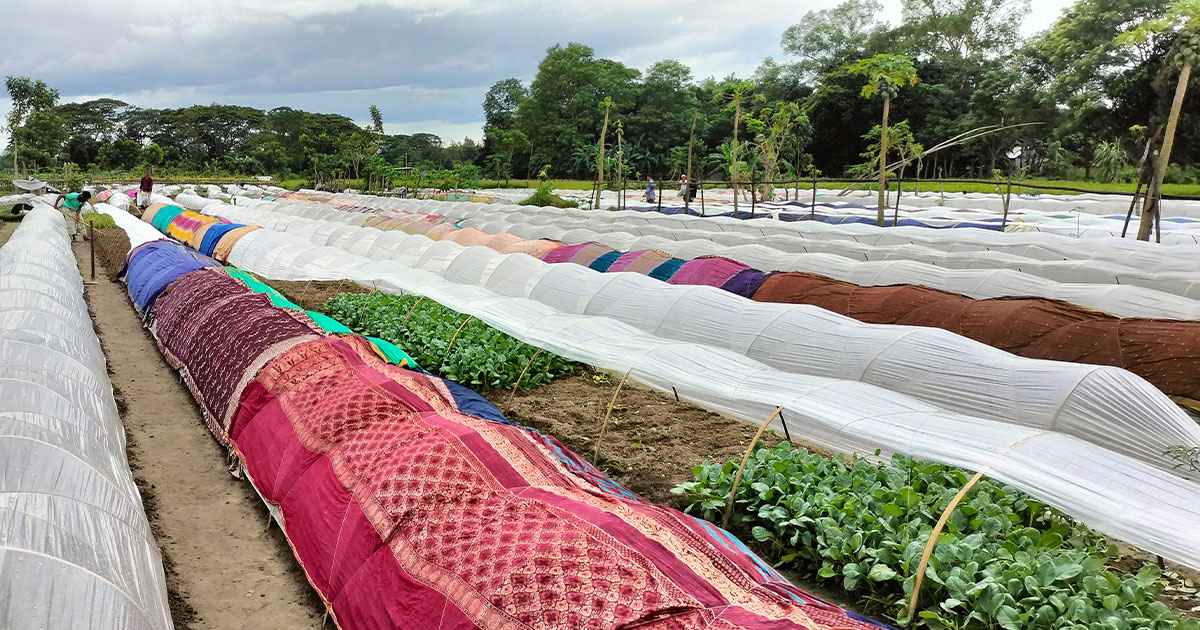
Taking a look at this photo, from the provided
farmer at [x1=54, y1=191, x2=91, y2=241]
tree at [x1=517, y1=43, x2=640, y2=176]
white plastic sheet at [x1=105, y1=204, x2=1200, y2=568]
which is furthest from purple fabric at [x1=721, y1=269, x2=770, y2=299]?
tree at [x1=517, y1=43, x2=640, y2=176]

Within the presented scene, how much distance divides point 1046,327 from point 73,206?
46.4 meters

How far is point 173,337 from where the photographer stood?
37.7 feet

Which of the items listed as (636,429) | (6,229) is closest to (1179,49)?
(636,429)

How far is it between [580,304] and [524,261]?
103 inches

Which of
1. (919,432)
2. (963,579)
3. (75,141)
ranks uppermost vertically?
(75,141)

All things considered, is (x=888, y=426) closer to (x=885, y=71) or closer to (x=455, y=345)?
(x=455, y=345)

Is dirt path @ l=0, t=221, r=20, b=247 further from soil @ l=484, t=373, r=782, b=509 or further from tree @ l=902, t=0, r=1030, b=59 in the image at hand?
tree @ l=902, t=0, r=1030, b=59

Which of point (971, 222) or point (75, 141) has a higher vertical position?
point (75, 141)

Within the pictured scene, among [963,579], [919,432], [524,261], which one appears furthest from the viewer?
[524,261]

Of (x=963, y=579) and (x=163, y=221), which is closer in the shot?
(x=963, y=579)

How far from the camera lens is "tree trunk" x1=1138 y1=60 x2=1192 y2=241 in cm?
1591

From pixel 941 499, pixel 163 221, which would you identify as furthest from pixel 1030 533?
pixel 163 221

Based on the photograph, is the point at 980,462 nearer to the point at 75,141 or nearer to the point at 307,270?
the point at 307,270

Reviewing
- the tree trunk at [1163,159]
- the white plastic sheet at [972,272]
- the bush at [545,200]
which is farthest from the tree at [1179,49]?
the bush at [545,200]
